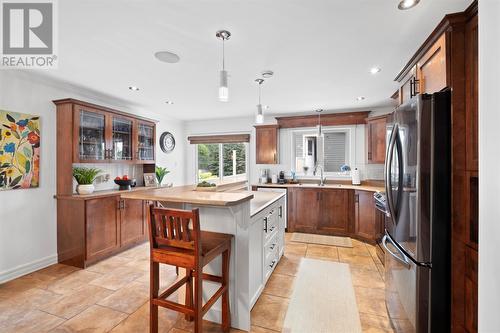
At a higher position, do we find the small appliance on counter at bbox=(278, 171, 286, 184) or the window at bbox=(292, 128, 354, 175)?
the window at bbox=(292, 128, 354, 175)

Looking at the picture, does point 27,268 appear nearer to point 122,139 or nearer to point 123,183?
point 123,183

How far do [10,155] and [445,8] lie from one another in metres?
4.40

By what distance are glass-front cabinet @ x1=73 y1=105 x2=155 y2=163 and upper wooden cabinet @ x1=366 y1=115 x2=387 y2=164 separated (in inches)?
163

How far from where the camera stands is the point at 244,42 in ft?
6.62

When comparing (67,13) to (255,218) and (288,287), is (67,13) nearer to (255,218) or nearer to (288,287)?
(255,218)

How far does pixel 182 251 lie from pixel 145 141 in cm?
322

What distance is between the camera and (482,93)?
83 centimetres

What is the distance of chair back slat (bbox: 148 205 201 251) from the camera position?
150 centimetres

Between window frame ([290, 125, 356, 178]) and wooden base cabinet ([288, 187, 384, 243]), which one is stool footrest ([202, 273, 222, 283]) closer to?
wooden base cabinet ([288, 187, 384, 243])

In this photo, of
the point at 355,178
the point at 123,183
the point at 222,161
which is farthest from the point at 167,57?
the point at 355,178

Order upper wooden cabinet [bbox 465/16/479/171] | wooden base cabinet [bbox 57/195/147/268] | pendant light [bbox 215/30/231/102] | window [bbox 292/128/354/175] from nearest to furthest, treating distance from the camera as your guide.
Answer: upper wooden cabinet [bbox 465/16/479/171]
pendant light [bbox 215/30/231/102]
wooden base cabinet [bbox 57/195/147/268]
window [bbox 292/128/354/175]

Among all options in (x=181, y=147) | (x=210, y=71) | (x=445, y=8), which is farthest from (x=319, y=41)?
(x=181, y=147)

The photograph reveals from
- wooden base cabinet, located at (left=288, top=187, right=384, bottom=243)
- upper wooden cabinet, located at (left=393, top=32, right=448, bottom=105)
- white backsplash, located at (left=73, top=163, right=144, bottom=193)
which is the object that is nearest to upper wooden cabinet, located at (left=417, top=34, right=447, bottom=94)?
upper wooden cabinet, located at (left=393, top=32, right=448, bottom=105)

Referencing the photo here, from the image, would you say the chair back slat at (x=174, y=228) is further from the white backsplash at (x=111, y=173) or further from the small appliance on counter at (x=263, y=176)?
the small appliance on counter at (x=263, y=176)
